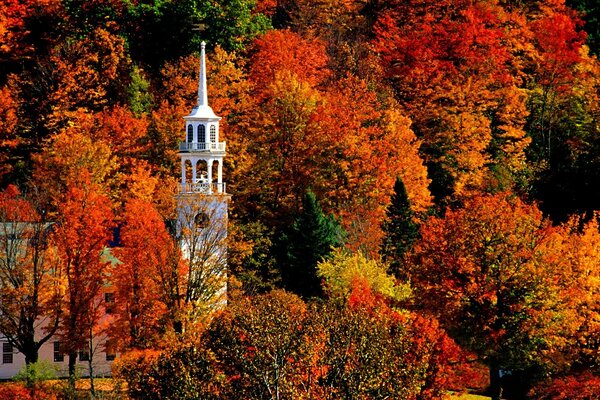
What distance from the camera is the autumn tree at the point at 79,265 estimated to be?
3354 inches

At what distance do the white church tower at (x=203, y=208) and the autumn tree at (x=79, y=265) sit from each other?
476cm

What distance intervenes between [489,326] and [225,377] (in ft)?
53.6

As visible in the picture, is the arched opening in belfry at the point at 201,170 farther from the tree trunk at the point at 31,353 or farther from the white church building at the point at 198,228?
the tree trunk at the point at 31,353

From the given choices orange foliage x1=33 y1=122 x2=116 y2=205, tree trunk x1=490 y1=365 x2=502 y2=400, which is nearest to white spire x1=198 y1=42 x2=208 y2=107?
orange foliage x1=33 y1=122 x2=116 y2=205

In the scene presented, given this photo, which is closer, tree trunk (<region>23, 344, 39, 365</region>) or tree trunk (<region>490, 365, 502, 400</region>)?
tree trunk (<region>490, 365, 502, 400</region>)

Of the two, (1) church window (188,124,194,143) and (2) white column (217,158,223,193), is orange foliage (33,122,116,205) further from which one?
(2) white column (217,158,223,193)

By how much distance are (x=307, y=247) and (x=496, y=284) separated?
1580 centimetres

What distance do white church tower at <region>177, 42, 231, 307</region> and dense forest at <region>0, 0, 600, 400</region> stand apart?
0.62m

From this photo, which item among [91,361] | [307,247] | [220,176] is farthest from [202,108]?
[91,361]

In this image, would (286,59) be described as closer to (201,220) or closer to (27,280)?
(201,220)

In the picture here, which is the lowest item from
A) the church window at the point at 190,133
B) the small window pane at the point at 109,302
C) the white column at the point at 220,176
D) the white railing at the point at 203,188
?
the small window pane at the point at 109,302

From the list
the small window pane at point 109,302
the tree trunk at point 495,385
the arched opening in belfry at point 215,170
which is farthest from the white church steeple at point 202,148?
the tree trunk at point 495,385

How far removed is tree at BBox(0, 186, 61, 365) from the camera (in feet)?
281

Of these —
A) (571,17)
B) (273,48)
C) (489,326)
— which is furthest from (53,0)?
(489,326)
